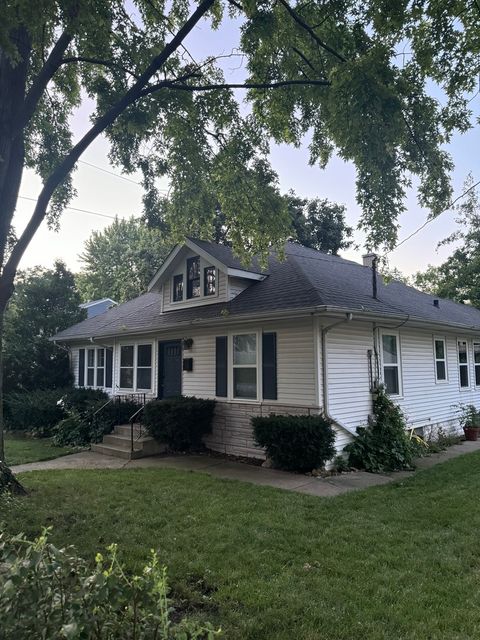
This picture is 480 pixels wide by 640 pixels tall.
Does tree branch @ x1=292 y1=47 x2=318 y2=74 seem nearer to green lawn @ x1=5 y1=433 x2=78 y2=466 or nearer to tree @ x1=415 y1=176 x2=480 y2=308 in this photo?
green lawn @ x1=5 y1=433 x2=78 y2=466

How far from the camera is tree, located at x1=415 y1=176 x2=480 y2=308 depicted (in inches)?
898

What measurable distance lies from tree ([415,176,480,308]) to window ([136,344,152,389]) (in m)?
18.1

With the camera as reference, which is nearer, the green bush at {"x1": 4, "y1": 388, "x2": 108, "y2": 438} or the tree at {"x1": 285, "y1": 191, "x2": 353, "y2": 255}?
the green bush at {"x1": 4, "y1": 388, "x2": 108, "y2": 438}

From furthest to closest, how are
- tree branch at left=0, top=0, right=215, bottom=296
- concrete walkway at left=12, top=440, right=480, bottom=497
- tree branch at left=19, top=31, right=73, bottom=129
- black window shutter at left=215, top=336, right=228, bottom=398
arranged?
black window shutter at left=215, top=336, right=228, bottom=398, concrete walkway at left=12, top=440, right=480, bottom=497, tree branch at left=0, top=0, right=215, bottom=296, tree branch at left=19, top=31, right=73, bottom=129

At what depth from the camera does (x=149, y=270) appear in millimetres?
30656

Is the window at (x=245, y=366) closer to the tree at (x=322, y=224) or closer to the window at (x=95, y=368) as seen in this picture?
the window at (x=95, y=368)

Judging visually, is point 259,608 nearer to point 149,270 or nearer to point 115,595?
point 115,595

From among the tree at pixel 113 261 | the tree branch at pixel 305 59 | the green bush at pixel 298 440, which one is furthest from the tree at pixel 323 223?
the green bush at pixel 298 440

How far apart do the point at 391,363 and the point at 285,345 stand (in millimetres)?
3030

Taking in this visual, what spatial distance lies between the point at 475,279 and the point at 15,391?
22.8 metres

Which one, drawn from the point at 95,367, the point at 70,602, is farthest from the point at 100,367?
the point at 70,602

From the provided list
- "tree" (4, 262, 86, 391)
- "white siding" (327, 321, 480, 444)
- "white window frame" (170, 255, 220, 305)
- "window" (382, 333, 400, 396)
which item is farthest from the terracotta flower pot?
"tree" (4, 262, 86, 391)

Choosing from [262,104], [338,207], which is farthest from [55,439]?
[338,207]

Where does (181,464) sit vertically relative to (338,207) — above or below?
below
